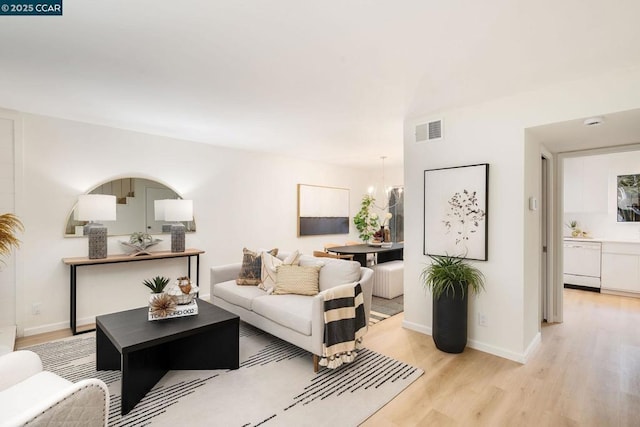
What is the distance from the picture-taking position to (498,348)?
2926 mm

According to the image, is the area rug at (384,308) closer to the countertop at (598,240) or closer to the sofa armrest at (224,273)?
the sofa armrest at (224,273)

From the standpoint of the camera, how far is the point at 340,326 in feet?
8.57

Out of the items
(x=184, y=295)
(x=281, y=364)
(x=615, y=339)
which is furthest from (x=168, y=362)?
(x=615, y=339)

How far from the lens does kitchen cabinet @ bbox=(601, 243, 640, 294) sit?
4.76 metres

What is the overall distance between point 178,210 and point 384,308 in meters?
3.12

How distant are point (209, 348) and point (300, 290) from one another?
1.02 metres

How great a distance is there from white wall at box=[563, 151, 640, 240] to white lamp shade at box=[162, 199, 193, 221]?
6.17 metres

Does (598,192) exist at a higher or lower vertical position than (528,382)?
higher

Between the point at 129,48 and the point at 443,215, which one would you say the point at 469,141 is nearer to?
the point at 443,215

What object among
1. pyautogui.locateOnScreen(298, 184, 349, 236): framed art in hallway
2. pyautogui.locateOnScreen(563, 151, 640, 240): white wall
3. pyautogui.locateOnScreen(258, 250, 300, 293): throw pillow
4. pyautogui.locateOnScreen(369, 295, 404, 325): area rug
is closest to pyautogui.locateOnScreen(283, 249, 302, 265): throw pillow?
pyautogui.locateOnScreen(258, 250, 300, 293): throw pillow

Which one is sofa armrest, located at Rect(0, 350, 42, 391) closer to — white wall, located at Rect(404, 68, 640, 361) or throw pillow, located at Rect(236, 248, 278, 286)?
throw pillow, located at Rect(236, 248, 278, 286)

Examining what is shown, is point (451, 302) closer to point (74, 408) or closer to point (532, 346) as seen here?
point (532, 346)

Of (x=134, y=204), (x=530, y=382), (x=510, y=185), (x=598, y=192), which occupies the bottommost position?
(x=530, y=382)

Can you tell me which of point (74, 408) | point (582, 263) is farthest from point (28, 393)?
point (582, 263)
